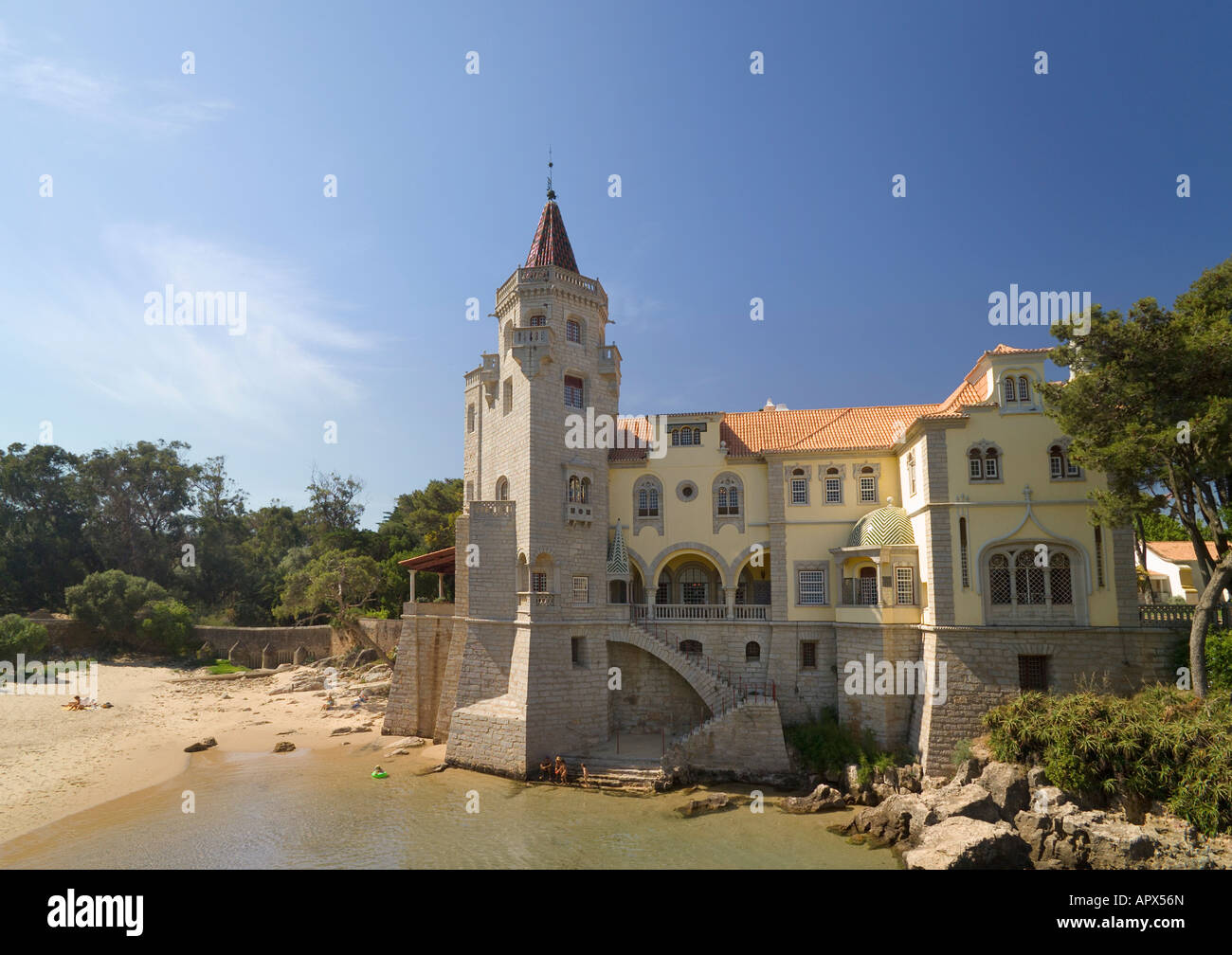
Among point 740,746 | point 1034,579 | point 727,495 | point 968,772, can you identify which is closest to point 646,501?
point 727,495

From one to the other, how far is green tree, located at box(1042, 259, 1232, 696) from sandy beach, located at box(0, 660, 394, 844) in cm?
3010

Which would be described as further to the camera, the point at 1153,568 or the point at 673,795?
the point at 1153,568

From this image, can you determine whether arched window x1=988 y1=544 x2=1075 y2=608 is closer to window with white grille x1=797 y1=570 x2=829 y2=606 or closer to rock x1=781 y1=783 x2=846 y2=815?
window with white grille x1=797 y1=570 x2=829 y2=606

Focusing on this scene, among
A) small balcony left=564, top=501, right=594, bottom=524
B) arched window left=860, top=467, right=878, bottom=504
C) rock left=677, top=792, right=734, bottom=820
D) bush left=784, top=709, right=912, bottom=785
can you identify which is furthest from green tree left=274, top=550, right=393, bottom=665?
arched window left=860, top=467, right=878, bottom=504

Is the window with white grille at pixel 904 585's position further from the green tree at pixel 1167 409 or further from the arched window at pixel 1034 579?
the green tree at pixel 1167 409

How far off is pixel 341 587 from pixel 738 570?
26.2 m

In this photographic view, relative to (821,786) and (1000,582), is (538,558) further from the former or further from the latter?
(1000,582)

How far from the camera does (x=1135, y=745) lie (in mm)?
19125

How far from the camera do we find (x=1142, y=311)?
66.9 feet

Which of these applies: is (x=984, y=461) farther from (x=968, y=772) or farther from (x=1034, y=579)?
(x=968, y=772)

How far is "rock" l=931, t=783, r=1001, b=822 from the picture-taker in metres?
19.6
